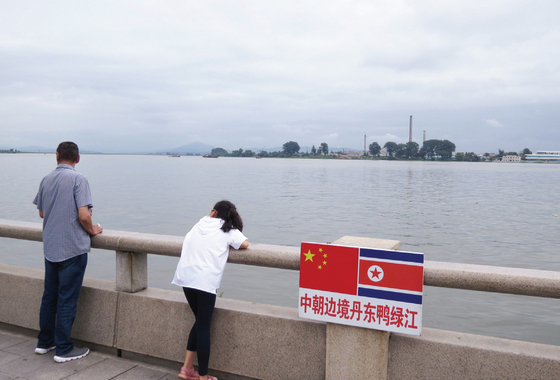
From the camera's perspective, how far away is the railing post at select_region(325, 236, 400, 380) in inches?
138

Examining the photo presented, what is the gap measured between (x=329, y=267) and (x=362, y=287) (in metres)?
0.28

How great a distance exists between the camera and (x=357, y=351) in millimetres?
3562

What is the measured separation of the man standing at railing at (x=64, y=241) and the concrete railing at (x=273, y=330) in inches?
9.5

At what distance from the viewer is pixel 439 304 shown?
1180 centimetres

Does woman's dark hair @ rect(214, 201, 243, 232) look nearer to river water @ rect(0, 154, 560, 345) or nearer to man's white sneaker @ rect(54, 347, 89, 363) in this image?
man's white sneaker @ rect(54, 347, 89, 363)

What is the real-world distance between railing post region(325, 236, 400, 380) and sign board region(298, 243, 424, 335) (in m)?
A: 0.08

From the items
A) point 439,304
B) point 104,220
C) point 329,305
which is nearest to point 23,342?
point 329,305

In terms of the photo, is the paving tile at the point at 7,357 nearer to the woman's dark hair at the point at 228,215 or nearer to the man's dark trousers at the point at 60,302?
the man's dark trousers at the point at 60,302

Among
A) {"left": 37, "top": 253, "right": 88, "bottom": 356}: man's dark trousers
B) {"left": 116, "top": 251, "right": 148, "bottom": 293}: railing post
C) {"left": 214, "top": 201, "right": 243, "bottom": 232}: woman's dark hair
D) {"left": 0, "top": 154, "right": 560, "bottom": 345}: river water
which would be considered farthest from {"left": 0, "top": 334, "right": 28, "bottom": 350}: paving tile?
{"left": 0, "top": 154, "right": 560, "bottom": 345}: river water

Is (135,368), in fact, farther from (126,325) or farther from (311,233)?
(311,233)

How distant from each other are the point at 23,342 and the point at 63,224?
4.66 feet

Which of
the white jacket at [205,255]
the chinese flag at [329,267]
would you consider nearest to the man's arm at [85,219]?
the white jacket at [205,255]

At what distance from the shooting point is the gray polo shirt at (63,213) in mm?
4387

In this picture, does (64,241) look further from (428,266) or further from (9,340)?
(428,266)
